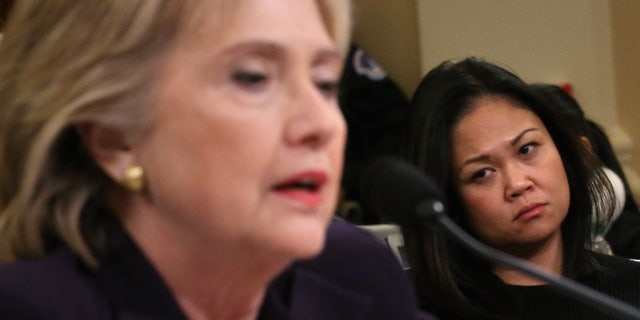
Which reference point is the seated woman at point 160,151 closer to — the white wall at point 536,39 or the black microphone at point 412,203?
the black microphone at point 412,203

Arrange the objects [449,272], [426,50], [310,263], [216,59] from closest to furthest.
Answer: [216,59], [310,263], [449,272], [426,50]

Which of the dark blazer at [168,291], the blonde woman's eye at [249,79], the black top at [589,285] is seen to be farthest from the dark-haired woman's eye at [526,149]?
the blonde woman's eye at [249,79]

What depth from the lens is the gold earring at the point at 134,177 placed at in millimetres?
979

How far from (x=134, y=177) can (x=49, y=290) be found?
0.13m

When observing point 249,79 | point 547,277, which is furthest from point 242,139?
point 547,277

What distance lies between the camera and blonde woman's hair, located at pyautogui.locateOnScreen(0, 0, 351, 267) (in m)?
0.97

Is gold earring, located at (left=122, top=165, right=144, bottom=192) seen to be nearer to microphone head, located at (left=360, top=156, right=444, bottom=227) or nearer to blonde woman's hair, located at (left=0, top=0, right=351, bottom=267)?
blonde woman's hair, located at (left=0, top=0, right=351, bottom=267)

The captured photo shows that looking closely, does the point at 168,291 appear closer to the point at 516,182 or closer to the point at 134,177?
the point at 134,177

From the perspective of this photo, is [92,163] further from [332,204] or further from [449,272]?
[449,272]

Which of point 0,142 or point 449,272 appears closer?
point 0,142

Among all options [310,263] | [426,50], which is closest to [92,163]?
[310,263]

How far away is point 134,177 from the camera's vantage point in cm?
98

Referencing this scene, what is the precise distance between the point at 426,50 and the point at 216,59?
2.47 metres

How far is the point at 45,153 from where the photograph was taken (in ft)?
3.26
